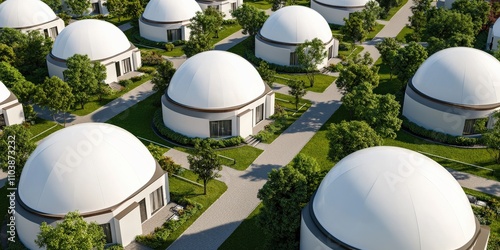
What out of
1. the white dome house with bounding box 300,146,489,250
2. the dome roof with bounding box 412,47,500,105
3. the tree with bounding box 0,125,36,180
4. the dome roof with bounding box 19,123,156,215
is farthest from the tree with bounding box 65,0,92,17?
the white dome house with bounding box 300,146,489,250

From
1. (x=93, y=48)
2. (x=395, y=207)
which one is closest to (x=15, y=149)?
(x=93, y=48)

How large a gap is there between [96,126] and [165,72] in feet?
55.0

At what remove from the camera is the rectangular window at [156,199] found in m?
33.8

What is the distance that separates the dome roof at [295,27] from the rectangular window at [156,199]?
103 ft

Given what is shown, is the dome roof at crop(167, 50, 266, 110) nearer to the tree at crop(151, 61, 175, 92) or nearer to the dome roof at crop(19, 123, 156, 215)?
the tree at crop(151, 61, 175, 92)

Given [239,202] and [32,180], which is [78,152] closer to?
[32,180]

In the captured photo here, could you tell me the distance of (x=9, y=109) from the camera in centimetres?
4531

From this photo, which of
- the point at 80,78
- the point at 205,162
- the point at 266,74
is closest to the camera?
the point at 205,162

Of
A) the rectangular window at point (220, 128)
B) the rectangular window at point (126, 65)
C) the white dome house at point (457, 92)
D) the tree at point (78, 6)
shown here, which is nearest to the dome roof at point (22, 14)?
the tree at point (78, 6)

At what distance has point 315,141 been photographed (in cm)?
4406

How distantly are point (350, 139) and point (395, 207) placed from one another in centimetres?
928

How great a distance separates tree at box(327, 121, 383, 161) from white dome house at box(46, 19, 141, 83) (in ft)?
105

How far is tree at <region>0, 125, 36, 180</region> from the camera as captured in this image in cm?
3372

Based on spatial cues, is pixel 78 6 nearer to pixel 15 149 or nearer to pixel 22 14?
pixel 22 14
